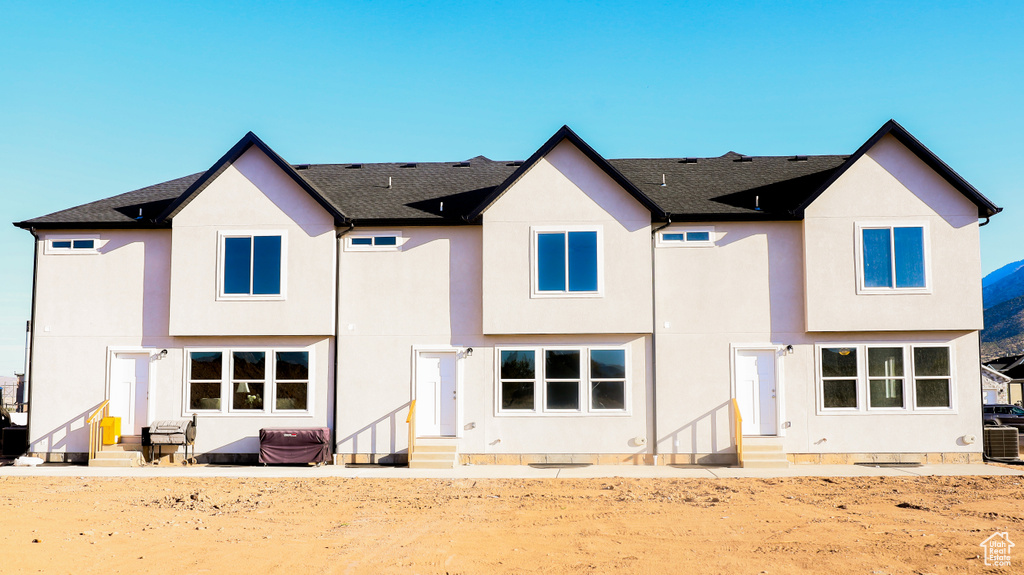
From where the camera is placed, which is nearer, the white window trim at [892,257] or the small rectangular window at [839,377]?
the white window trim at [892,257]

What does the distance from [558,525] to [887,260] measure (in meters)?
10.9

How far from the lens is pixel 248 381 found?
60.2 ft

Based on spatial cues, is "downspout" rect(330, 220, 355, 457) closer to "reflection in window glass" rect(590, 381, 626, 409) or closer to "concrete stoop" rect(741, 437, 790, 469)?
"reflection in window glass" rect(590, 381, 626, 409)

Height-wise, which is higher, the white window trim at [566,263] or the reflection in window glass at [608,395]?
the white window trim at [566,263]

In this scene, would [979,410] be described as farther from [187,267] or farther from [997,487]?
[187,267]

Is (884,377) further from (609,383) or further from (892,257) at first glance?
(609,383)

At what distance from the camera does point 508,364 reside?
59.2ft

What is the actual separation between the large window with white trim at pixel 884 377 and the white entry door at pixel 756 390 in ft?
3.58

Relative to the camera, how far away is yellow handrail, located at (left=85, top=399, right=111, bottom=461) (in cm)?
1780

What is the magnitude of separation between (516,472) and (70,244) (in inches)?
469

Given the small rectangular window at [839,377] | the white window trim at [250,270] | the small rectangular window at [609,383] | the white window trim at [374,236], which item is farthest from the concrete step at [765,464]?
the white window trim at [250,270]

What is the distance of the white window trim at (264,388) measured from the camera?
18.2 metres

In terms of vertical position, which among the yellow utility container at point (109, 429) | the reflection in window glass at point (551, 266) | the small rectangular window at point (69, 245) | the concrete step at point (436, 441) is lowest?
the concrete step at point (436, 441)

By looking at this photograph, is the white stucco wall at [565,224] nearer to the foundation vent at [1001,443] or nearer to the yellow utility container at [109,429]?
the foundation vent at [1001,443]
